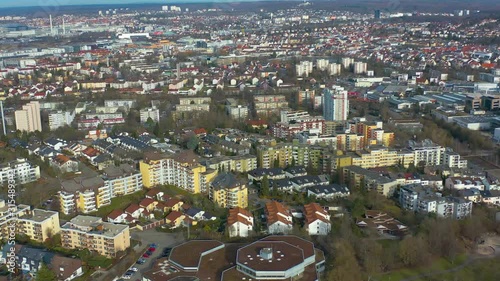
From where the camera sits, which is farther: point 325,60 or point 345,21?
point 345,21

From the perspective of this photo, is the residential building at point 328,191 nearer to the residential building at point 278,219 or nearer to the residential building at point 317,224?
the residential building at point 278,219

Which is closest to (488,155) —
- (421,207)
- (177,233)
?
(421,207)

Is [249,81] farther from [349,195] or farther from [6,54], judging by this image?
[6,54]

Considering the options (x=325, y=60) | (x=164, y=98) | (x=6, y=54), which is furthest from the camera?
(x=6, y=54)

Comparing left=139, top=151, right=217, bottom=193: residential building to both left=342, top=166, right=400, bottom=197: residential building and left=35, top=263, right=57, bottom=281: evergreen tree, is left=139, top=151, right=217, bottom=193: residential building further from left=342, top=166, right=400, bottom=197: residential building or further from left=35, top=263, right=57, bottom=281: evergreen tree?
left=35, top=263, right=57, bottom=281: evergreen tree

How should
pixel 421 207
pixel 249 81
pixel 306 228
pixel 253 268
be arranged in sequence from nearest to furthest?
pixel 253 268, pixel 306 228, pixel 421 207, pixel 249 81

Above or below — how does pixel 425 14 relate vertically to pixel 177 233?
above
